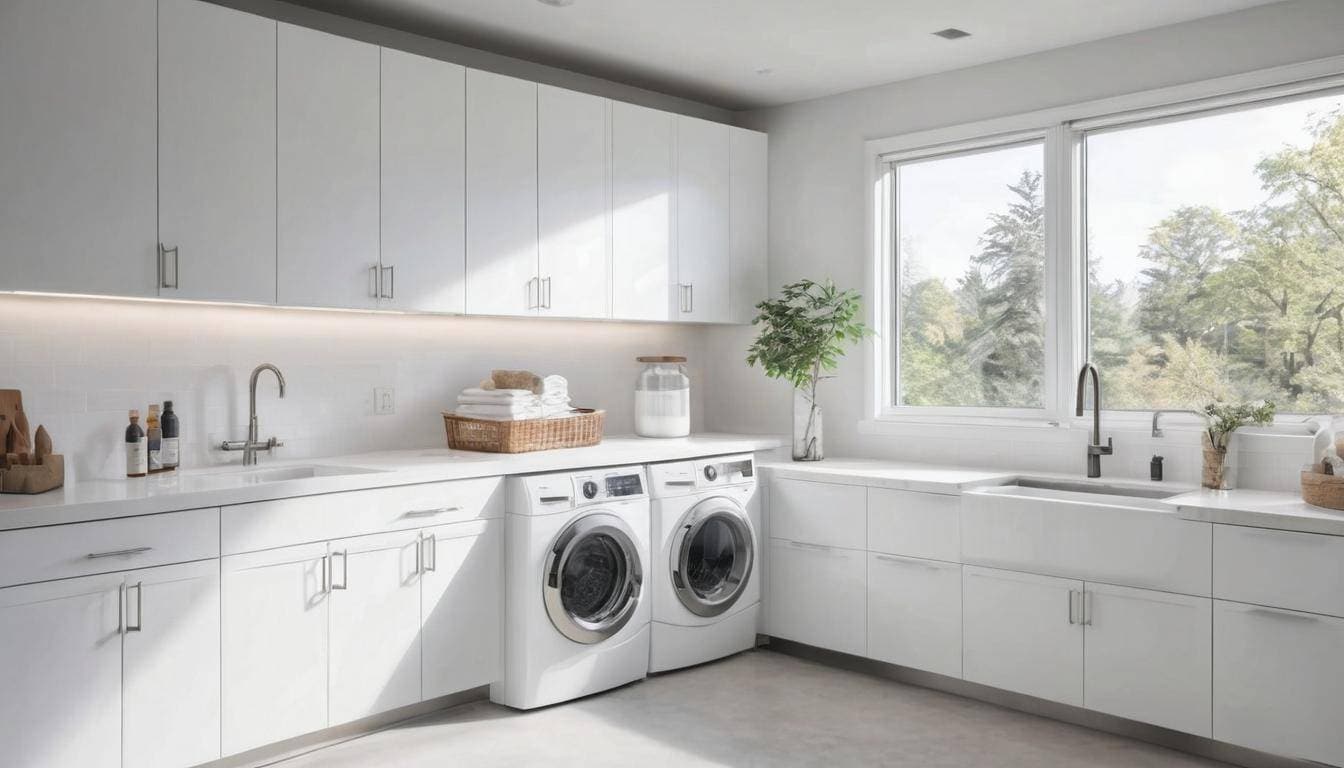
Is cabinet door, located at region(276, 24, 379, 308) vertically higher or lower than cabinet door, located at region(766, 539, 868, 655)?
higher

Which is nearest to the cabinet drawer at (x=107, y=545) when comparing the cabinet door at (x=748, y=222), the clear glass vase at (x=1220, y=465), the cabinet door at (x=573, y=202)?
the cabinet door at (x=573, y=202)

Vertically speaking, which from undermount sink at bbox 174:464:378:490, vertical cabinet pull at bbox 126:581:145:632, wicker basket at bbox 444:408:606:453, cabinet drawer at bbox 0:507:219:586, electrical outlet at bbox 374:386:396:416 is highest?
electrical outlet at bbox 374:386:396:416

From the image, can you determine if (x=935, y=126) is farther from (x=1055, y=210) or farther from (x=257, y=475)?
(x=257, y=475)

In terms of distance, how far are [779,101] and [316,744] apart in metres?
3.58

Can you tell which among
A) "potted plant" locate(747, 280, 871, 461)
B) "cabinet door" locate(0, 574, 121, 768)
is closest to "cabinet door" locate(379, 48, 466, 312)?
"cabinet door" locate(0, 574, 121, 768)

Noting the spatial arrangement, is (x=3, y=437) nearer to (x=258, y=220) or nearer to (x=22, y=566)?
(x=22, y=566)

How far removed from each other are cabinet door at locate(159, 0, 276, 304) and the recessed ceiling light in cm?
247

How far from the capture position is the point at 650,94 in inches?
194

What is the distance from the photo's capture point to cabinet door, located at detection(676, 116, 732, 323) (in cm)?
471

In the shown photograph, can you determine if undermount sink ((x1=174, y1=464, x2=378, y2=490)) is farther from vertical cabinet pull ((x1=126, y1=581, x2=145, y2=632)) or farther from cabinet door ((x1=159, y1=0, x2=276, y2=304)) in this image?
cabinet door ((x1=159, y1=0, x2=276, y2=304))

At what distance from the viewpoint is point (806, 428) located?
4695 millimetres

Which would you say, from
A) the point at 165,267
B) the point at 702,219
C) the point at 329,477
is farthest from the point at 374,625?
the point at 702,219

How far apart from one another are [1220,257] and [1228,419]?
666mm

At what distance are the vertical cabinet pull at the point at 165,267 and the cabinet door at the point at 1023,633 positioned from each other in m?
2.91
